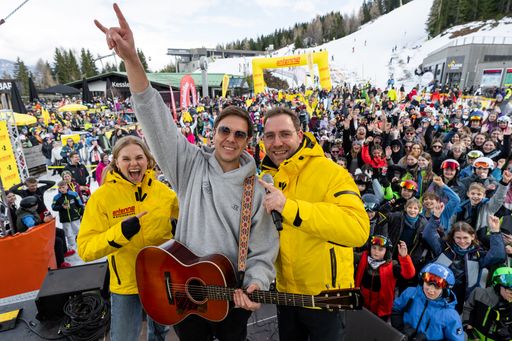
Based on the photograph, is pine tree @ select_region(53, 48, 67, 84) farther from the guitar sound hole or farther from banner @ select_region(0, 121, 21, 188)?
the guitar sound hole

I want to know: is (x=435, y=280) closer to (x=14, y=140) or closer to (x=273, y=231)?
(x=273, y=231)

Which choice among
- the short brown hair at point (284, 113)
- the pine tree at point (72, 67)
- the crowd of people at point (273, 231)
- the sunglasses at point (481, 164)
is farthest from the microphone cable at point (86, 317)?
the pine tree at point (72, 67)

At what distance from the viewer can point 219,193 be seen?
1803 mm

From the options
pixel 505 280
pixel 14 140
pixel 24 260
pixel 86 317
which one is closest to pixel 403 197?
pixel 505 280

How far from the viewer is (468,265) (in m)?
3.39

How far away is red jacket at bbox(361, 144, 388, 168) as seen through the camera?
251 inches

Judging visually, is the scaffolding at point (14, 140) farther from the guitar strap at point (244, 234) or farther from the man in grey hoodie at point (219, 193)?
the guitar strap at point (244, 234)

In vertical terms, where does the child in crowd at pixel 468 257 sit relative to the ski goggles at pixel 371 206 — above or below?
below

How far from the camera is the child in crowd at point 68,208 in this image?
573 cm

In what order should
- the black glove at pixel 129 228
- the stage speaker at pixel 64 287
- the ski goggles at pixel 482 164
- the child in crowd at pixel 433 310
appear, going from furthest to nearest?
the ski goggles at pixel 482 164
the stage speaker at pixel 64 287
the child in crowd at pixel 433 310
the black glove at pixel 129 228

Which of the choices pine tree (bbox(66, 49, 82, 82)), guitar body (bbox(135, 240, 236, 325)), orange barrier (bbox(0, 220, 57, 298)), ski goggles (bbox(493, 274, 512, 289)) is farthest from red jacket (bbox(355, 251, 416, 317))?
pine tree (bbox(66, 49, 82, 82))

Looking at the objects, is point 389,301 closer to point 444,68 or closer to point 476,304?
point 476,304

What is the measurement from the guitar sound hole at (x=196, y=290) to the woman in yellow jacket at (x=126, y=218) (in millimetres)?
621

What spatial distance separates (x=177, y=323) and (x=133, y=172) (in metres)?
1.27
